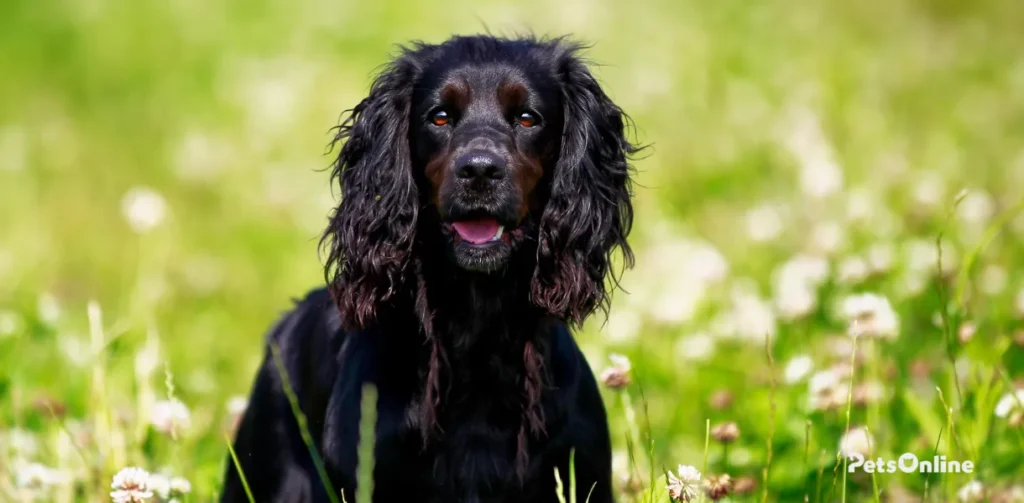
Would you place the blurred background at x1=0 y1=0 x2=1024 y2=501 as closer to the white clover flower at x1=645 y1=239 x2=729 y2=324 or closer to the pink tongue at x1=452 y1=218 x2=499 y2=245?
the white clover flower at x1=645 y1=239 x2=729 y2=324

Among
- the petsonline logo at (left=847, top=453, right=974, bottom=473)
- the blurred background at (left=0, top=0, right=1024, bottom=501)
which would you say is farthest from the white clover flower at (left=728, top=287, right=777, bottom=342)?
the petsonline logo at (left=847, top=453, right=974, bottom=473)

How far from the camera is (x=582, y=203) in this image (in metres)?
Result: 3.75

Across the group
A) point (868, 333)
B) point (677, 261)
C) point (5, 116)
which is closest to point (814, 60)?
point (677, 261)

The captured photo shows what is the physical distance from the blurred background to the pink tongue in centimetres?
56

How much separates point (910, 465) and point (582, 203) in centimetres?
145

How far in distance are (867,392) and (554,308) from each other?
4.18 ft

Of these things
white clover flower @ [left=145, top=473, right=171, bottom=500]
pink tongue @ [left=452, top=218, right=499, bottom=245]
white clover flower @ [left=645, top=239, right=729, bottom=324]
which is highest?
white clover flower @ [left=645, top=239, right=729, bottom=324]

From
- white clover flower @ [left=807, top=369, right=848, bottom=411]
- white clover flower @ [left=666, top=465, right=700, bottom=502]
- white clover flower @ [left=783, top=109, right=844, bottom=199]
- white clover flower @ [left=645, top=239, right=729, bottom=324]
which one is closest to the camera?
white clover flower @ [left=666, top=465, right=700, bottom=502]

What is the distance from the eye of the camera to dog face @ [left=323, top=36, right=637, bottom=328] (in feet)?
11.9

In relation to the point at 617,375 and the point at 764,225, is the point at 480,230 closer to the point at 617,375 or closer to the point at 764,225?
the point at 617,375

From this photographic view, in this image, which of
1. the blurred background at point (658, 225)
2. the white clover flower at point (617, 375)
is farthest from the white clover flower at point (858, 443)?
the white clover flower at point (617, 375)

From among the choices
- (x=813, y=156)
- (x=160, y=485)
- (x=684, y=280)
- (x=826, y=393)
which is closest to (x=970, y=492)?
(x=826, y=393)

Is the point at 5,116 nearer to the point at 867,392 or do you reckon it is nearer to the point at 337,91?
the point at 337,91

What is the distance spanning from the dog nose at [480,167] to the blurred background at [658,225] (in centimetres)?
69
